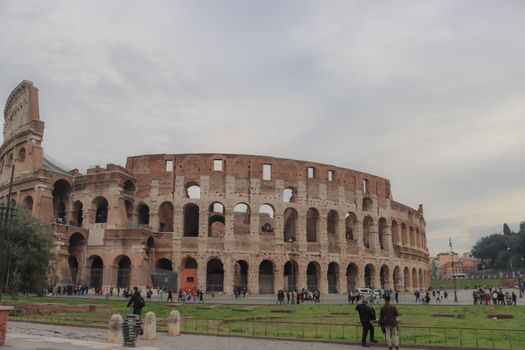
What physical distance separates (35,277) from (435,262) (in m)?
168

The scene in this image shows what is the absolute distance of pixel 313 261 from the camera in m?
41.1

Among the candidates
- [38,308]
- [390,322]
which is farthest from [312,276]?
[390,322]

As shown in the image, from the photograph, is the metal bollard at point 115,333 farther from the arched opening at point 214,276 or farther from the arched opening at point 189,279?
the arched opening at point 214,276

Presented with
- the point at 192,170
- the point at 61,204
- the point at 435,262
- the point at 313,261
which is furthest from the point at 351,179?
the point at 435,262

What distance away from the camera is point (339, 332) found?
48.0ft

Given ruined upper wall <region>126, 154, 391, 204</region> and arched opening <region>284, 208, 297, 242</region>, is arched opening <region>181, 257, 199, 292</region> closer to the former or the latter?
ruined upper wall <region>126, 154, 391, 204</region>

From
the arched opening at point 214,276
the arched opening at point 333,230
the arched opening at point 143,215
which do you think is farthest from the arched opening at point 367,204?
the arched opening at point 143,215

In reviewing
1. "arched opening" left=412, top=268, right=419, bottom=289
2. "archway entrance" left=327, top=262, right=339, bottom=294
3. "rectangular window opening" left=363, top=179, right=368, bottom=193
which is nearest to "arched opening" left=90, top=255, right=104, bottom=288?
"archway entrance" left=327, top=262, right=339, bottom=294

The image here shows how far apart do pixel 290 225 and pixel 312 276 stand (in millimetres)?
5189

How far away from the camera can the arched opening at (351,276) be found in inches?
1720

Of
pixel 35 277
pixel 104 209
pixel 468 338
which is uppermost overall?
pixel 104 209

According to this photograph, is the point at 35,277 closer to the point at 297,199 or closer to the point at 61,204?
the point at 61,204

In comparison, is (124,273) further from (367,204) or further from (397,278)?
(397,278)

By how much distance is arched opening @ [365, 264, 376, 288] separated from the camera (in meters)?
44.8
